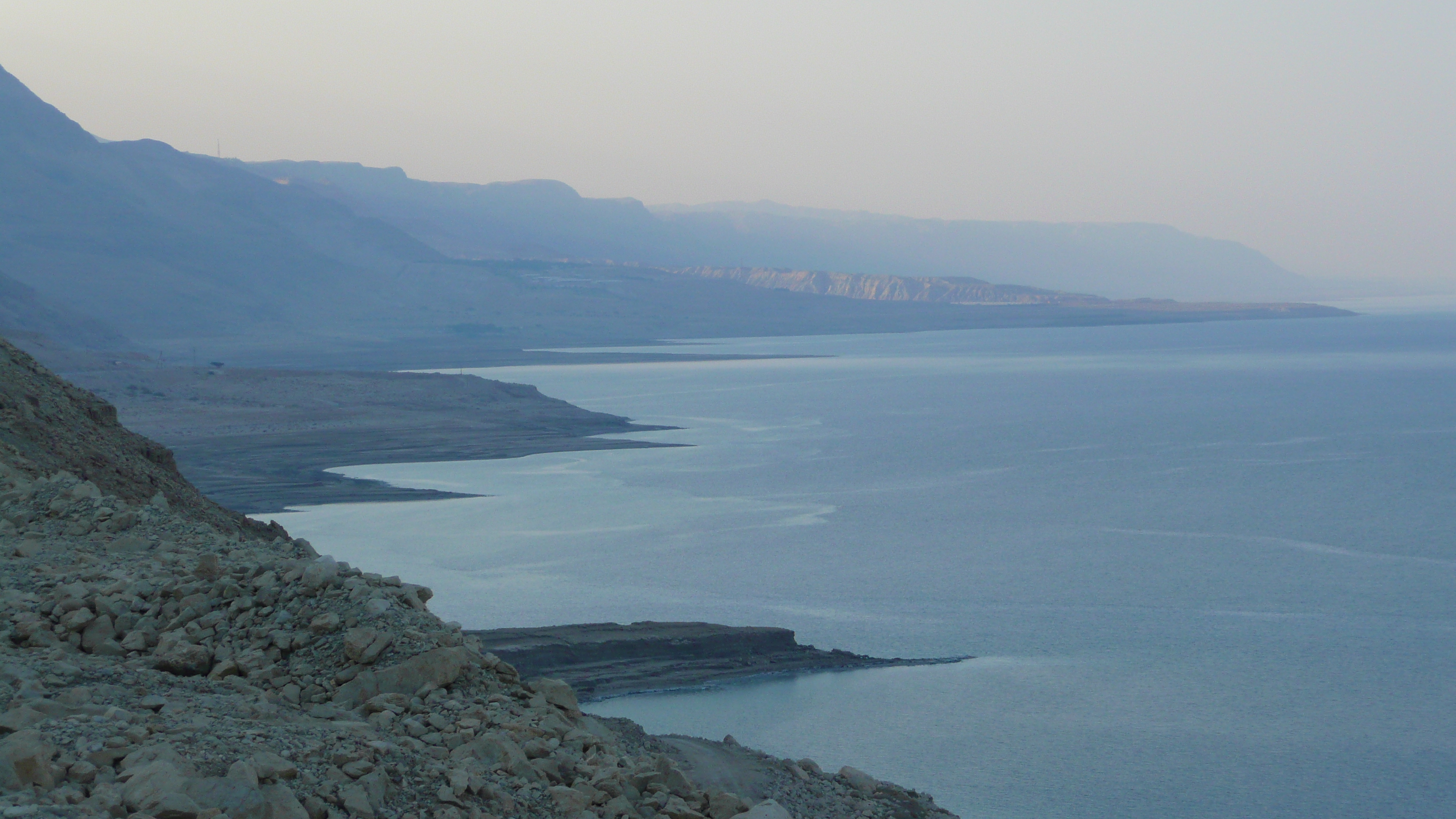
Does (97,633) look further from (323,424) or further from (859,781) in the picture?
(323,424)

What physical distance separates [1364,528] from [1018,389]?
160ft

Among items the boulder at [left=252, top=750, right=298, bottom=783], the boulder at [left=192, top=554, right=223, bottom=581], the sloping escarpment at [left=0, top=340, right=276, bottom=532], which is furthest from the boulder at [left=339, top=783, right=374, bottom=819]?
the sloping escarpment at [left=0, top=340, right=276, bottom=532]

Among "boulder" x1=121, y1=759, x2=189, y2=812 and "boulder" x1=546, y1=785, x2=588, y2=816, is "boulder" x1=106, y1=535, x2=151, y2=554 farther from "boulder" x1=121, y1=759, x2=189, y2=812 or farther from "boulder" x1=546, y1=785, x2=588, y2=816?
"boulder" x1=121, y1=759, x2=189, y2=812

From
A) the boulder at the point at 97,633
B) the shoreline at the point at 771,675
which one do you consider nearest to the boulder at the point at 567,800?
the boulder at the point at 97,633

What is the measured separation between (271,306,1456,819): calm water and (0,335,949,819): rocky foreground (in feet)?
24.7

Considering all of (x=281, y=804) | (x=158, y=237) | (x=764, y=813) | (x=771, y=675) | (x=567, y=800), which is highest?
(x=158, y=237)

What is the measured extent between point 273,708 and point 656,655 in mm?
13552

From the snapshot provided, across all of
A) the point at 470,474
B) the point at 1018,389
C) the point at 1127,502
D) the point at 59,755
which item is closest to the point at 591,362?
the point at 1018,389

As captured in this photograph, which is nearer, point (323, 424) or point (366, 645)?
point (366, 645)

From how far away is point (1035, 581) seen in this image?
28.5 m

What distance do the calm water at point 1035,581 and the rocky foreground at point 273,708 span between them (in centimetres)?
754

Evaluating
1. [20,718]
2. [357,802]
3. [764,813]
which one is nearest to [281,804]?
[357,802]

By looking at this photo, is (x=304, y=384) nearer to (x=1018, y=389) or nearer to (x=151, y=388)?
(x=151, y=388)

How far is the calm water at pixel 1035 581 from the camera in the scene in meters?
17.5
